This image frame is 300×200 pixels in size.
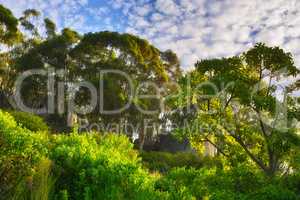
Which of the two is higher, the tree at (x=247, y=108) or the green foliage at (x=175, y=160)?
the tree at (x=247, y=108)

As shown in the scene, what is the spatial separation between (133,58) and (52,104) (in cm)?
680

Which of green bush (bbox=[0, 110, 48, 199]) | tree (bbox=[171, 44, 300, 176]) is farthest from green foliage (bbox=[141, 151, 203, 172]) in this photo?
green bush (bbox=[0, 110, 48, 199])

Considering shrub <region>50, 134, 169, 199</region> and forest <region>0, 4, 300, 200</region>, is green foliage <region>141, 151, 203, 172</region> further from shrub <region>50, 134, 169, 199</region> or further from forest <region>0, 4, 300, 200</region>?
shrub <region>50, 134, 169, 199</region>

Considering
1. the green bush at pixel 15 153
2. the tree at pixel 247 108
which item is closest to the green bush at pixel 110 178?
the green bush at pixel 15 153

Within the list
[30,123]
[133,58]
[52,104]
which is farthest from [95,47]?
[30,123]

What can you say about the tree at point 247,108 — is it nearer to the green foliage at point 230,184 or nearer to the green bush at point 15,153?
the green foliage at point 230,184

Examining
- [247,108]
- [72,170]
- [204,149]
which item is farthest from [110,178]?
[204,149]

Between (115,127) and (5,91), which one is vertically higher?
(5,91)

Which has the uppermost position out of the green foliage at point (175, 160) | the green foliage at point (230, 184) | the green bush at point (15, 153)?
the green bush at point (15, 153)

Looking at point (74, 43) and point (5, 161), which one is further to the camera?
point (74, 43)

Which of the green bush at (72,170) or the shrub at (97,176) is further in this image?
the shrub at (97,176)

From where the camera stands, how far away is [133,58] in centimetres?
3491

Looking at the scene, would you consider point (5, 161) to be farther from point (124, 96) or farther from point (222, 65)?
point (124, 96)

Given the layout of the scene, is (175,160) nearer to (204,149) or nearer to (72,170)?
(204,149)
